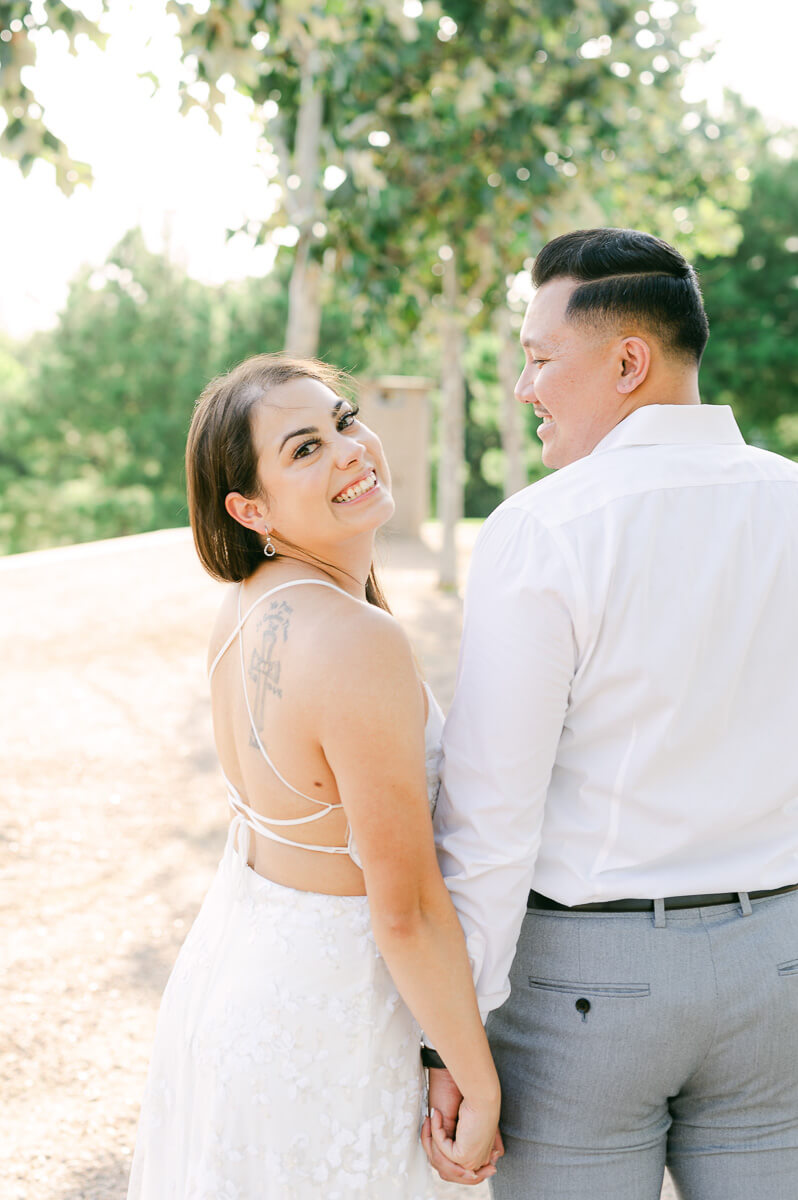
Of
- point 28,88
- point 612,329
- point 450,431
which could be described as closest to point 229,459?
point 612,329

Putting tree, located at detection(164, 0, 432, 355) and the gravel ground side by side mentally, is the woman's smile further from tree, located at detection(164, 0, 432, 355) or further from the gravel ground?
tree, located at detection(164, 0, 432, 355)

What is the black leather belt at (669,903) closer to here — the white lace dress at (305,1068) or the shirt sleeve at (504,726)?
the shirt sleeve at (504,726)

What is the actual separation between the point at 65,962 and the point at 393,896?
9.27ft

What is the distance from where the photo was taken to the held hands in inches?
62.3

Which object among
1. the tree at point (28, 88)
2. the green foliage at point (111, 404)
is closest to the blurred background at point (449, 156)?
the tree at point (28, 88)

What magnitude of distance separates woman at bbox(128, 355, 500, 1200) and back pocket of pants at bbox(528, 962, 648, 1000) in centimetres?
12

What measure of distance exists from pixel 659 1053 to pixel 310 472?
3.39 ft

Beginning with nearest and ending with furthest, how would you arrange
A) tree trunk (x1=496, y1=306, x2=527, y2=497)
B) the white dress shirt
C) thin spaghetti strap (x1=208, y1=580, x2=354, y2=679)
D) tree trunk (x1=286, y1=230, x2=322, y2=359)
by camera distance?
the white dress shirt < thin spaghetti strap (x1=208, y1=580, x2=354, y2=679) < tree trunk (x1=286, y1=230, x2=322, y2=359) < tree trunk (x1=496, y1=306, x2=527, y2=497)

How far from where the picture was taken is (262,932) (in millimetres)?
1726

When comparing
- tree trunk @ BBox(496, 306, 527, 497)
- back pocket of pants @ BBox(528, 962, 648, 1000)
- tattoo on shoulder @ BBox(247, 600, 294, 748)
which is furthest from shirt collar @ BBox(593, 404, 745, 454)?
tree trunk @ BBox(496, 306, 527, 497)

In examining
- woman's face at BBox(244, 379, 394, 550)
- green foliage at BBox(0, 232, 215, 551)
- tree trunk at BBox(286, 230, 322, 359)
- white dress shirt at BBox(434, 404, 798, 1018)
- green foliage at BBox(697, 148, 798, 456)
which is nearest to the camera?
white dress shirt at BBox(434, 404, 798, 1018)

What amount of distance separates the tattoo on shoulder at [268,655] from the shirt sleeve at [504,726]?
0.27 meters

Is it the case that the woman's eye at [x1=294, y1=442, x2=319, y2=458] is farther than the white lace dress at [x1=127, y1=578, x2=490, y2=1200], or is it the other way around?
the woman's eye at [x1=294, y1=442, x2=319, y2=458]

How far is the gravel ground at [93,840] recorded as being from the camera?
10.2 ft
